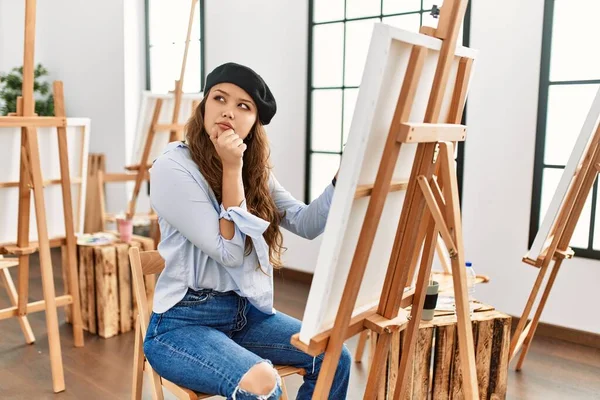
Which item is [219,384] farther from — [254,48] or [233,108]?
[254,48]

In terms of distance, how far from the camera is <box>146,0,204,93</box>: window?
207 inches

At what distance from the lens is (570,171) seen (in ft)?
7.61

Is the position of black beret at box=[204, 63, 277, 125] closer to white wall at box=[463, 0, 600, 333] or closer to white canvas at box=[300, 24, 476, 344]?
white canvas at box=[300, 24, 476, 344]

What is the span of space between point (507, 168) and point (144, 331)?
2321mm

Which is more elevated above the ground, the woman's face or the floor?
the woman's face

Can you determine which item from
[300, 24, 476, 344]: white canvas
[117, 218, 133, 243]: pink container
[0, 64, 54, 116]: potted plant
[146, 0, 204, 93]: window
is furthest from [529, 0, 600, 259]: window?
[0, 64, 54, 116]: potted plant

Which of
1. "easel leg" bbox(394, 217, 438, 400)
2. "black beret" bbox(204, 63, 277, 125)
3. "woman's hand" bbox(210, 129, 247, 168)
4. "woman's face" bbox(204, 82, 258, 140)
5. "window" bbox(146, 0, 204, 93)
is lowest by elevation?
"easel leg" bbox(394, 217, 438, 400)

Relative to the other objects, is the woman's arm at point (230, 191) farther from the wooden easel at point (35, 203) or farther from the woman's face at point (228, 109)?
the wooden easel at point (35, 203)

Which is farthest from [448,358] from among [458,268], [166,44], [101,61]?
[101,61]

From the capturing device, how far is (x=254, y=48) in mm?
4457

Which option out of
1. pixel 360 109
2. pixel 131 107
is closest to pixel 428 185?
pixel 360 109

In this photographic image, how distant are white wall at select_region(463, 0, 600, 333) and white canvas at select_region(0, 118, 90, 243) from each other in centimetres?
213

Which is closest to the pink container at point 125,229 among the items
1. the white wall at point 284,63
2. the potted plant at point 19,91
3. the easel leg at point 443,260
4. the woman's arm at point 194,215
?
the white wall at point 284,63

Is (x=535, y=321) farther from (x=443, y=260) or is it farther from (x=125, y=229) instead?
(x=125, y=229)
